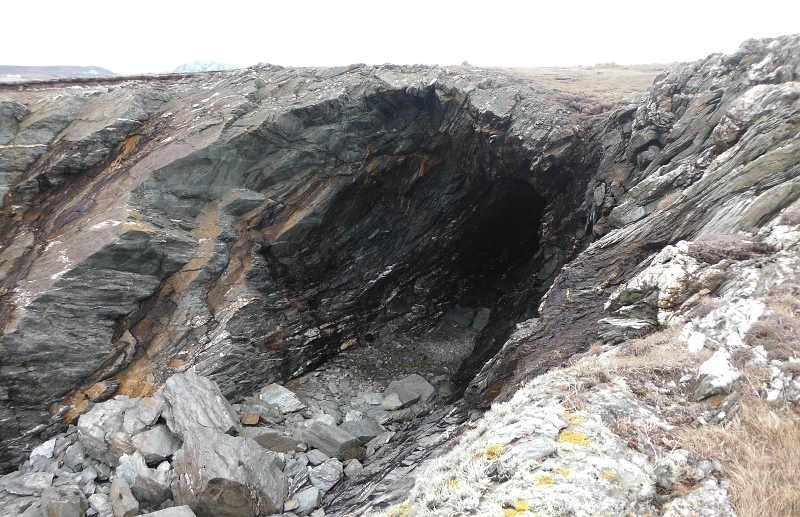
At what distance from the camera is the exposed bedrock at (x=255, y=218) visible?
17.2m

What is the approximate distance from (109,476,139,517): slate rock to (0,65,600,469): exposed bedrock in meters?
4.51

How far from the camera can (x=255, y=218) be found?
70.3 ft

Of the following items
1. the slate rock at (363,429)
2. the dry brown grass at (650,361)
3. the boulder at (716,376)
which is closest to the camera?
the boulder at (716,376)

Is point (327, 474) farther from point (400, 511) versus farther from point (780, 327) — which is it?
point (780, 327)

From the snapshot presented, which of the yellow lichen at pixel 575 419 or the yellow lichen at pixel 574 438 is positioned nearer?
the yellow lichen at pixel 574 438

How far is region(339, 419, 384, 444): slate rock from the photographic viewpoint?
55.6 feet

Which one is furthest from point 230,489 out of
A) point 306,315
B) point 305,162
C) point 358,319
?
point 305,162

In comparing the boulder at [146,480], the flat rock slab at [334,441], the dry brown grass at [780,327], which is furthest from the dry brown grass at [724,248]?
the boulder at [146,480]

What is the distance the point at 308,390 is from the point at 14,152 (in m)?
17.2

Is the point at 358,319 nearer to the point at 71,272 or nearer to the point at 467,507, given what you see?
the point at 71,272

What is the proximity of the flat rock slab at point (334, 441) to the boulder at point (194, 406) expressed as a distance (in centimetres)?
294

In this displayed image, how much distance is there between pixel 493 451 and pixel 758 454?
3504mm

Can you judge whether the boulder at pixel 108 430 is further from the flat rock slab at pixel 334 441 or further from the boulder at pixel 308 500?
the boulder at pixel 308 500

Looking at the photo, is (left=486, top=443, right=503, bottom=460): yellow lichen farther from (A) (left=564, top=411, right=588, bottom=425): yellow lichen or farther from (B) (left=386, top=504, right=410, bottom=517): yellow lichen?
(B) (left=386, top=504, right=410, bottom=517): yellow lichen
